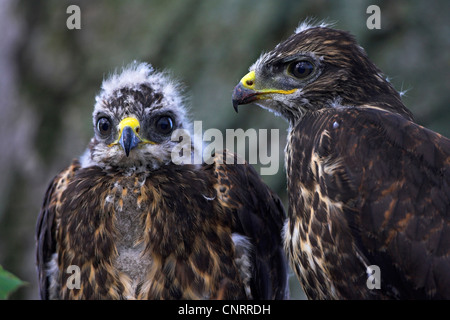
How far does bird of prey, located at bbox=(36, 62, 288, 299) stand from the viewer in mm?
3625

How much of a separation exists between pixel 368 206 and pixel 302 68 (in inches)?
45.8

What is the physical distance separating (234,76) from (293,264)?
14.9 ft

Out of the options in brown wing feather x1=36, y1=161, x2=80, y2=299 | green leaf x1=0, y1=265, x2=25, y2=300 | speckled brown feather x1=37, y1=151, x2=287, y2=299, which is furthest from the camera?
brown wing feather x1=36, y1=161, x2=80, y2=299

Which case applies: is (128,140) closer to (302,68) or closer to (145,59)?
(302,68)

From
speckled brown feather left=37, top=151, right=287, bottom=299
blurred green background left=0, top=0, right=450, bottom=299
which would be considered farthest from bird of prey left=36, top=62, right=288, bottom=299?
blurred green background left=0, top=0, right=450, bottom=299

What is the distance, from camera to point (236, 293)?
3.68 meters

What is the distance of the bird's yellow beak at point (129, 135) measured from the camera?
3699 millimetres

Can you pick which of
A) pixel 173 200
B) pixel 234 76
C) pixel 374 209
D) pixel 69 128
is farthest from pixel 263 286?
pixel 69 128

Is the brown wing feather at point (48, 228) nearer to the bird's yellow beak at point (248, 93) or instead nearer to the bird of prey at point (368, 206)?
the bird's yellow beak at point (248, 93)

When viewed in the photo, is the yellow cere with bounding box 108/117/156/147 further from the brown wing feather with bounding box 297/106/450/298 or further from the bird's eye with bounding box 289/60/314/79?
the brown wing feather with bounding box 297/106/450/298

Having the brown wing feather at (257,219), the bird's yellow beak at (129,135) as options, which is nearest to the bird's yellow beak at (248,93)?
the brown wing feather at (257,219)

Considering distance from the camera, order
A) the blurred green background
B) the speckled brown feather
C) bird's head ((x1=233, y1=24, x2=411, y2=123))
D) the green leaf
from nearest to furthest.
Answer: the green leaf, the speckled brown feather, bird's head ((x1=233, y1=24, x2=411, y2=123)), the blurred green background

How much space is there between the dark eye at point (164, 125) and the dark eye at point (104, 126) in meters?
0.35
